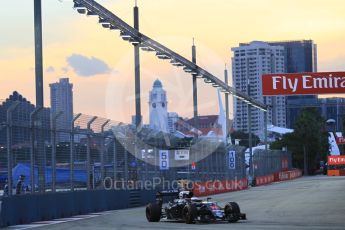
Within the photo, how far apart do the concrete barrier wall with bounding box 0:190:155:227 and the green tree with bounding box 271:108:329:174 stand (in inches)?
3078

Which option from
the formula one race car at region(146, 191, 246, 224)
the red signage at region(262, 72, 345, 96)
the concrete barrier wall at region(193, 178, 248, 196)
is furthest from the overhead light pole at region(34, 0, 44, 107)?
the concrete barrier wall at region(193, 178, 248, 196)

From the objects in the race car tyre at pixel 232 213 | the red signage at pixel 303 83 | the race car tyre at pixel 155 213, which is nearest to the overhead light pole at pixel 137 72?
the red signage at pixel 303 83

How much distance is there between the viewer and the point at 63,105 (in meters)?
31.0

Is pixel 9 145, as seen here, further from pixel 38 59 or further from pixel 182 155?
pixel 182 155

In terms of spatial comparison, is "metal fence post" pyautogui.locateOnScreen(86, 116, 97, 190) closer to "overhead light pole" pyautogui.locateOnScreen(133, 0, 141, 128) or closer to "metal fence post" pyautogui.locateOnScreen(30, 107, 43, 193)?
"overhead light pole" pyautogui.locateOnScreen(133, 0, 141, 128)

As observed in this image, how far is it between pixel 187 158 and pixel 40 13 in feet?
73.7

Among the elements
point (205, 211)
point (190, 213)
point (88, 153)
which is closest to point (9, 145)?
point (190, 213)

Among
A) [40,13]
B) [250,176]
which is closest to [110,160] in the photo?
[40,13]

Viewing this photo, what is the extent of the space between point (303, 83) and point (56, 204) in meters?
9.60

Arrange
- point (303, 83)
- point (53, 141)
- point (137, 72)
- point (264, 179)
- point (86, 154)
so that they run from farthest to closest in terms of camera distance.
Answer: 1. point (264, 179)
2. point (137, 72)
3. point (86, 154)
4. point (303, 83)
5. point (53, 141)

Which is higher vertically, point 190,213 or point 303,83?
point 303,83

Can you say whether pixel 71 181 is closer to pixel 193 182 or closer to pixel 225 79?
pixel 193 182

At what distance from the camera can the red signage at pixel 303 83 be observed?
29.1 m

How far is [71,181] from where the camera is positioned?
28375 millimetres
